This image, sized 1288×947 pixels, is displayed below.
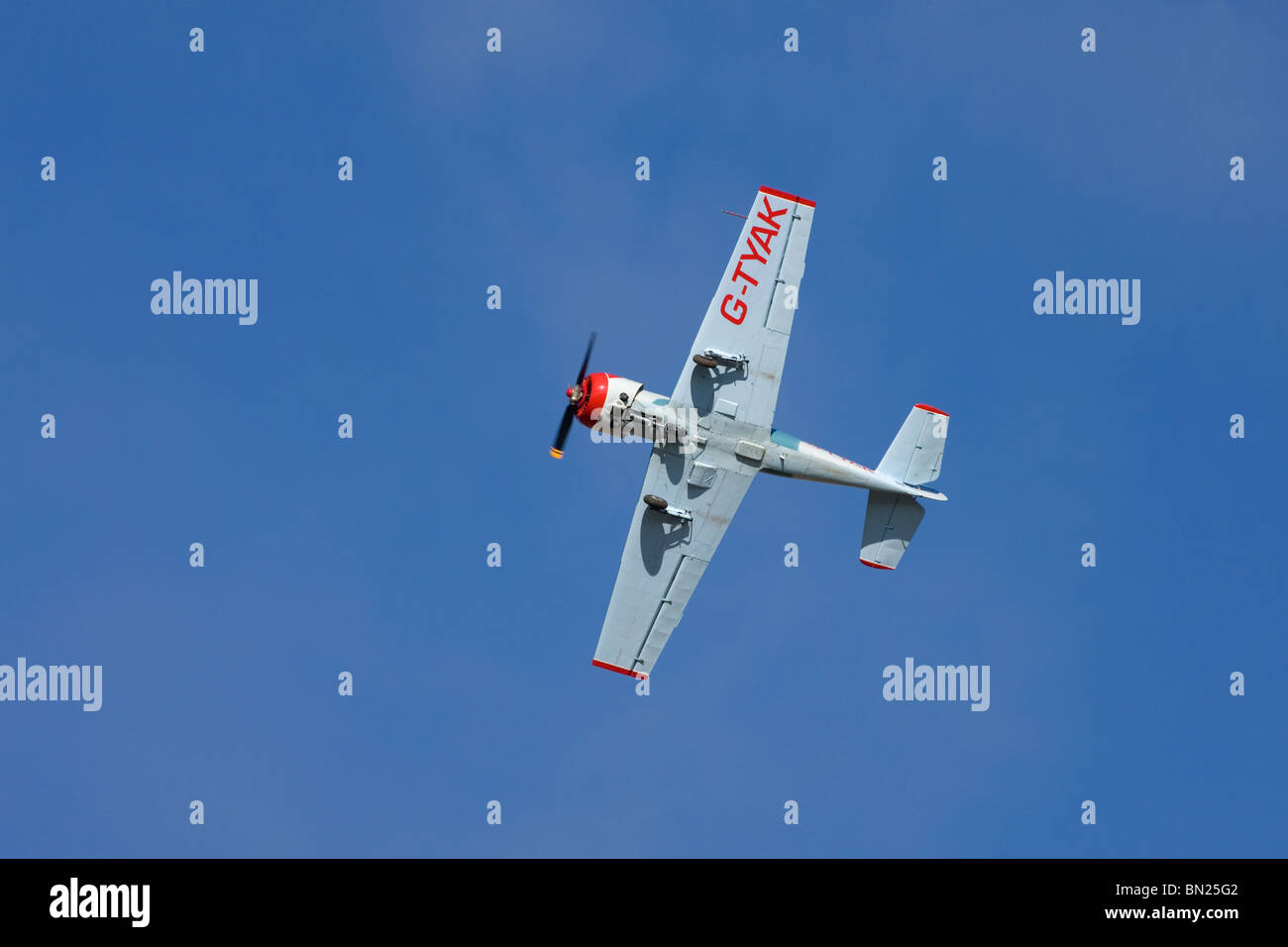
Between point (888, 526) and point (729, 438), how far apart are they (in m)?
6.60

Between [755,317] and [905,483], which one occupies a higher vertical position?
[755,317]

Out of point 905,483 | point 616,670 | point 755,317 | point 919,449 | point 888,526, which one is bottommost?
point 616,670

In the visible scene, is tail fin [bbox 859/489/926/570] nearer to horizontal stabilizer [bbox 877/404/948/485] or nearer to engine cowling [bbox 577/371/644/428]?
horizontal stabilizer [bbox 877/404/948/485]

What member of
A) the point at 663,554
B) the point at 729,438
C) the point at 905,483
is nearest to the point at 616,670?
the point at 663,554

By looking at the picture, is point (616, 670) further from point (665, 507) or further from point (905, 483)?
point (905, 483)

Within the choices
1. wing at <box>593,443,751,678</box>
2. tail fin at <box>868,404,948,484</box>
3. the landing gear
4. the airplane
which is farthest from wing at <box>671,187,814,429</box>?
tail fin at <box>868,404,948,484</box>

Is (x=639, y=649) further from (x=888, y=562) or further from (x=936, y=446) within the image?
(x=936, y=446)

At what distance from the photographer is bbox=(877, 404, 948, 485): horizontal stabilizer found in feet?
163

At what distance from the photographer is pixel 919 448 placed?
163 feet

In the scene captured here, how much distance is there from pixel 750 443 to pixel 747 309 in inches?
177

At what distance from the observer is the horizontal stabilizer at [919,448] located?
49594 millimetres
